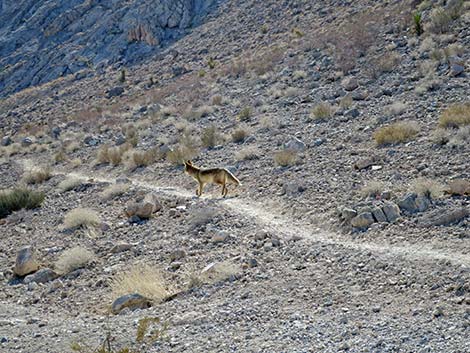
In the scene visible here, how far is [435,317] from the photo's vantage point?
6750 millimetres

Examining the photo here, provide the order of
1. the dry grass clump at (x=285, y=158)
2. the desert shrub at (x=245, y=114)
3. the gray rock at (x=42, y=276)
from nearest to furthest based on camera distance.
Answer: the gray rock at (x=42, y=276)
the dry grass clump at (x=285, y=158)
the desert shrub at (x=245, y=114)

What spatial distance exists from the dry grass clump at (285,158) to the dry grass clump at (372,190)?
3.74m

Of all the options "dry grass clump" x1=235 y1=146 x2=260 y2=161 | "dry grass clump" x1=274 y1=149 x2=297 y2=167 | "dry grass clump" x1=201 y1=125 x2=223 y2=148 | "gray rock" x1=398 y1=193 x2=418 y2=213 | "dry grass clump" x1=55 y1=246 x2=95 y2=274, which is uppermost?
"dry grass clump" x1=55 y1=246 x2=95 y2=274

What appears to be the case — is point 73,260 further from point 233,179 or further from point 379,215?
point 379,215

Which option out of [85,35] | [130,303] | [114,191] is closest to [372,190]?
[130,303]

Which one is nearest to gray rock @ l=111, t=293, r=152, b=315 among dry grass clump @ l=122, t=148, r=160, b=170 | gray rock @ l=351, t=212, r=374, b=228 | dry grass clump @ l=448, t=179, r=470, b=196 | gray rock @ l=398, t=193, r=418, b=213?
gray rock @ l=351, t=212, r=374, b=228

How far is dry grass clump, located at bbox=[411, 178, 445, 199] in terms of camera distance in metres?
10.4

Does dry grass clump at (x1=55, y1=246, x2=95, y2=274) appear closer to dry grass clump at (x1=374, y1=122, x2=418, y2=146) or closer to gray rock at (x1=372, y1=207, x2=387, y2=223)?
gray rock at (x1=372, y1=207, x2=387, y2=223)

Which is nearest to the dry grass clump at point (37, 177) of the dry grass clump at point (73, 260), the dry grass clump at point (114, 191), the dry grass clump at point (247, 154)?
the dry grass clump at point (114, 191)

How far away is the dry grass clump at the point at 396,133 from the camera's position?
14.4m

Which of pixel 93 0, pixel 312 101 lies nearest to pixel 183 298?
pixel 312 101

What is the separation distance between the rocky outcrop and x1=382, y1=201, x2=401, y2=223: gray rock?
37.4m

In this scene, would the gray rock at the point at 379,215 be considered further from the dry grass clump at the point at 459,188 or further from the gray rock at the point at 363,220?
the dry grass clump at the point at 459,188

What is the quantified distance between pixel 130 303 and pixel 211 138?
38.4ft
